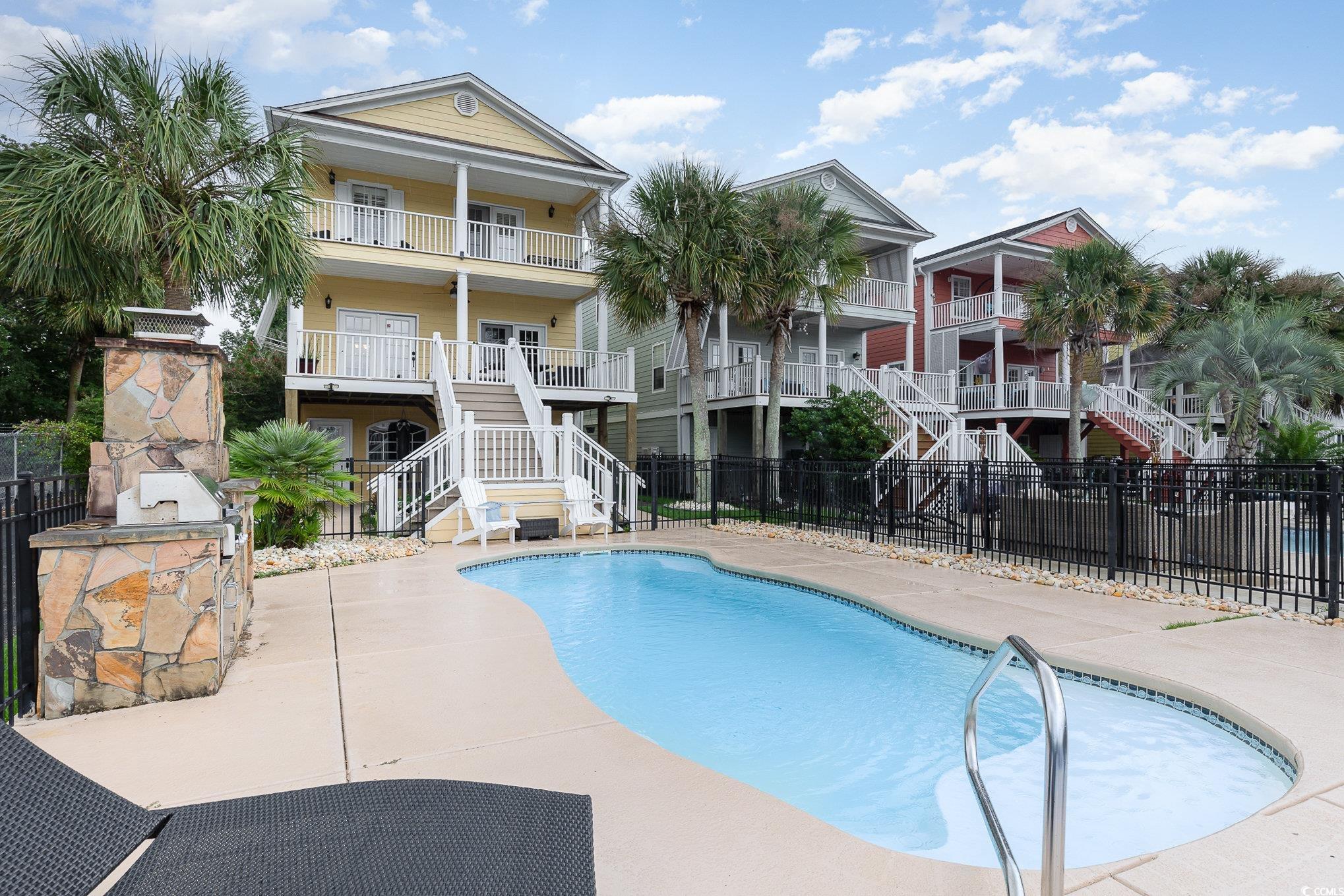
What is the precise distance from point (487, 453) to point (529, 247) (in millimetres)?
8443

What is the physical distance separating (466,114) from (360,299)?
17.8 feet

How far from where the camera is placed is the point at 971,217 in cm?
3111

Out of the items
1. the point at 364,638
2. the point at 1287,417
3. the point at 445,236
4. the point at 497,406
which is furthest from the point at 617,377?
the point at 1287,417

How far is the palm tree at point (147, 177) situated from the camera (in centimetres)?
815

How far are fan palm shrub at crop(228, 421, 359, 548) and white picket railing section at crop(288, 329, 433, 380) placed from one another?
5831mm

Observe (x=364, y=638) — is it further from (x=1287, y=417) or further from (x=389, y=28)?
(x=1287, y=417)

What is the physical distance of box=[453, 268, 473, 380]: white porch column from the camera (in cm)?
1586

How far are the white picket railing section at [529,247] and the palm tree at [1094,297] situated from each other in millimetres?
11240

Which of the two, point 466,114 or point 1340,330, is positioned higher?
point 466,114

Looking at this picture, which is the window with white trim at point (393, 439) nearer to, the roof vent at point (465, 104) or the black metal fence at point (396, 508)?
the black metal fence at point (396, 508)

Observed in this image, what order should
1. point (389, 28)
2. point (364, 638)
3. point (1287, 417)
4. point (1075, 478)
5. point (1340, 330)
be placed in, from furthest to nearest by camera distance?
point (1340, 330) < point (389, 28) < point (1287, 417) < point (1075, 478) < point (364, 638)

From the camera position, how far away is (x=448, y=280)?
57.6 ft

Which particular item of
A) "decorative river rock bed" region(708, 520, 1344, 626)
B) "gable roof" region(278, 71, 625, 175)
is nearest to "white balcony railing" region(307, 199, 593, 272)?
"gable roof" region(278, 71, 625, 175)

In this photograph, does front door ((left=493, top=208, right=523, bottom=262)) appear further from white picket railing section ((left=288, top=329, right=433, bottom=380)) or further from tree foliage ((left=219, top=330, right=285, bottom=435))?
tree foliage ((left=219, top=330, right=285, bottom=435))
